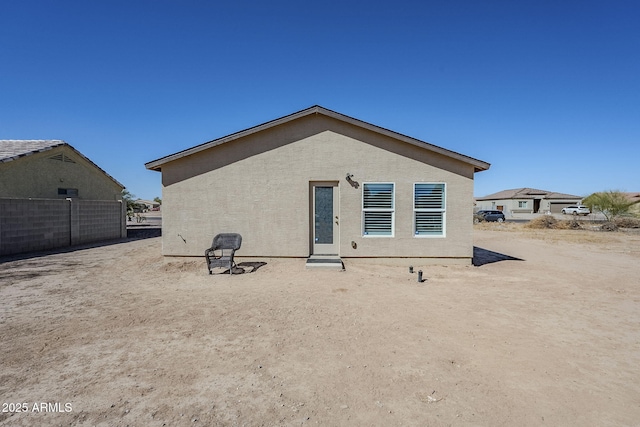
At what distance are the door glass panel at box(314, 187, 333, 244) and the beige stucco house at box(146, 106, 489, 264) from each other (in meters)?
0.03

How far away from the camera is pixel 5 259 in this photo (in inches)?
408

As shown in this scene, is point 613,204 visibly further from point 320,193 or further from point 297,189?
point 297,189

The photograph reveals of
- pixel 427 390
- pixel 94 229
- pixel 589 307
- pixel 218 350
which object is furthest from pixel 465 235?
pixel 94 229

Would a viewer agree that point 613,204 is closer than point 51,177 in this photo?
Result: No

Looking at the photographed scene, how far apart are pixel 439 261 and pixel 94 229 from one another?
1596cm

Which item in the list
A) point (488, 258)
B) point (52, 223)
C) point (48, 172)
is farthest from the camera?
point (48, 172)

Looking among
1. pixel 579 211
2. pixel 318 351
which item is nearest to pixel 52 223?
pixel 318 351

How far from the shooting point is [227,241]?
9.05 meters

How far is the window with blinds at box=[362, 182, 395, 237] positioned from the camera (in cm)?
962

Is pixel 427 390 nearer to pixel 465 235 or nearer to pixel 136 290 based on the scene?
pixel 136 290

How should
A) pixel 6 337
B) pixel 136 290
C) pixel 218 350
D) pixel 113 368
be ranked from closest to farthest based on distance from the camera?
pixel 113 368 → pixel 218 350 → pixel 6 337 → pixel 136 290

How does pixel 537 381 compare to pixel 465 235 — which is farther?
pixel 465 235

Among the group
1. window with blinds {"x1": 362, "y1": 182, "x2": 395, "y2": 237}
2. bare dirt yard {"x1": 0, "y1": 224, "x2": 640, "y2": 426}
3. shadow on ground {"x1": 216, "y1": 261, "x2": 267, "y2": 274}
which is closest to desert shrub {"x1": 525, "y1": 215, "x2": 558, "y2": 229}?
bare dirt yard {"x1": 0, "y1": 224, "x2": 640, "y2": 426}

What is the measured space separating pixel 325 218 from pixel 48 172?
14343 millimetres
